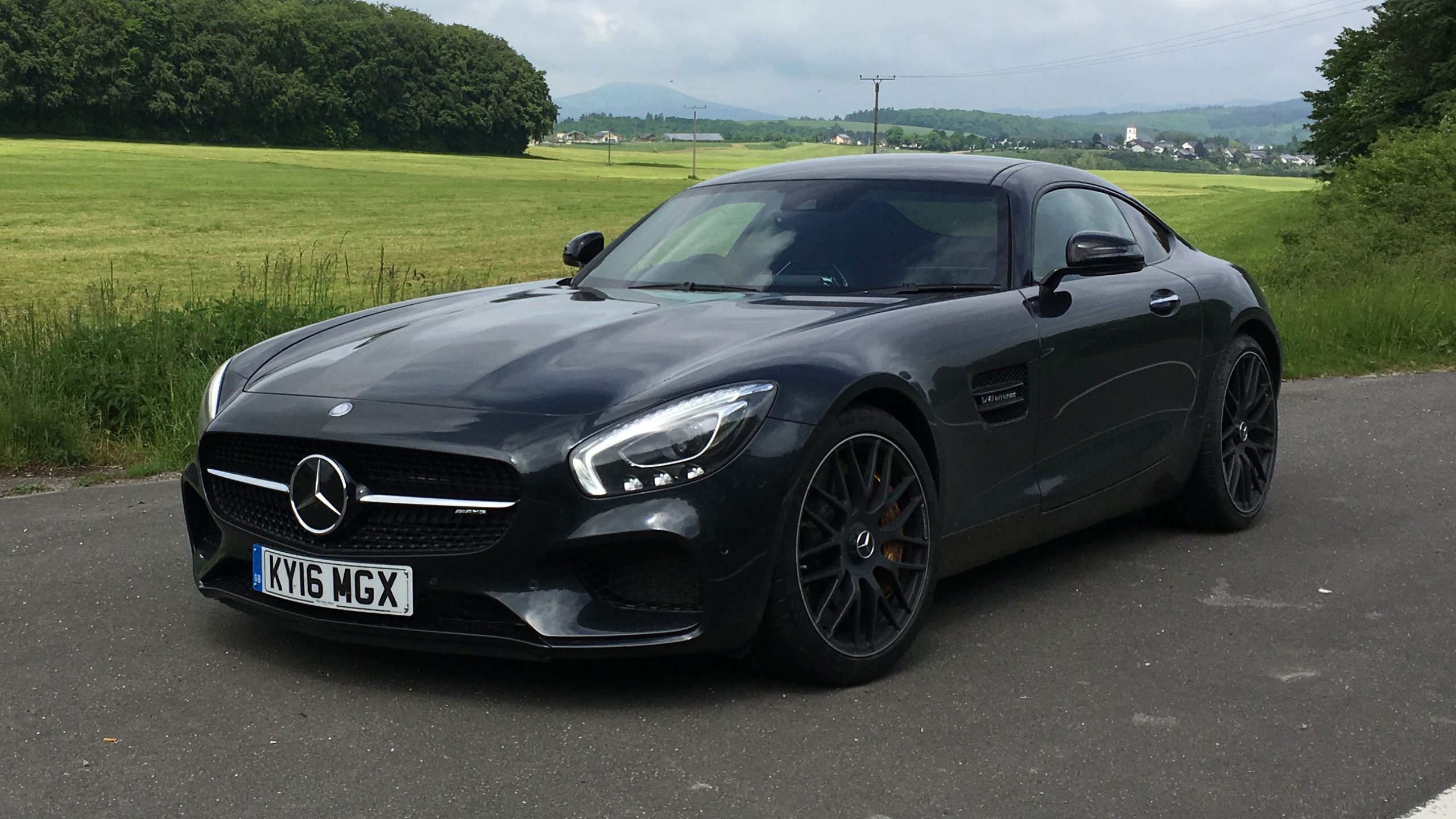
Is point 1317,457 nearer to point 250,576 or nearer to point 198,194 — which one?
point 250,576

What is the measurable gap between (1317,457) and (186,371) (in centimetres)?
604

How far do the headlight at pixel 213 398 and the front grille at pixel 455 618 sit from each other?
802 mm

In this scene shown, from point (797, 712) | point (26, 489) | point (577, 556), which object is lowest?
point (26, 489)

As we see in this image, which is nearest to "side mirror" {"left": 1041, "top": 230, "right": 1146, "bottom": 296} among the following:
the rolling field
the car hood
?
the car hood

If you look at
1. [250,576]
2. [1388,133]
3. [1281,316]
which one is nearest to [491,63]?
[1388,133]

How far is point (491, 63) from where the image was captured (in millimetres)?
118812

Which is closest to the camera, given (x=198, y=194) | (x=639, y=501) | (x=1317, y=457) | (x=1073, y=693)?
(x=639, y=501)

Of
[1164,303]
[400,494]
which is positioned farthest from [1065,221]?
[400,494]

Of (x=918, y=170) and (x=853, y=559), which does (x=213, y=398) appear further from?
(x=918, y=170)

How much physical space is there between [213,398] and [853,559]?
1.92 meters

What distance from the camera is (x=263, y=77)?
105m

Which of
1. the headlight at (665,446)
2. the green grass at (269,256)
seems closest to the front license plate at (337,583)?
the headlight at (665,446)

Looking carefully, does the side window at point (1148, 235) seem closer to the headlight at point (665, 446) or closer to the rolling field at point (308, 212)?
the headlight at point (665, 446)

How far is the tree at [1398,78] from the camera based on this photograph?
1864 inches
